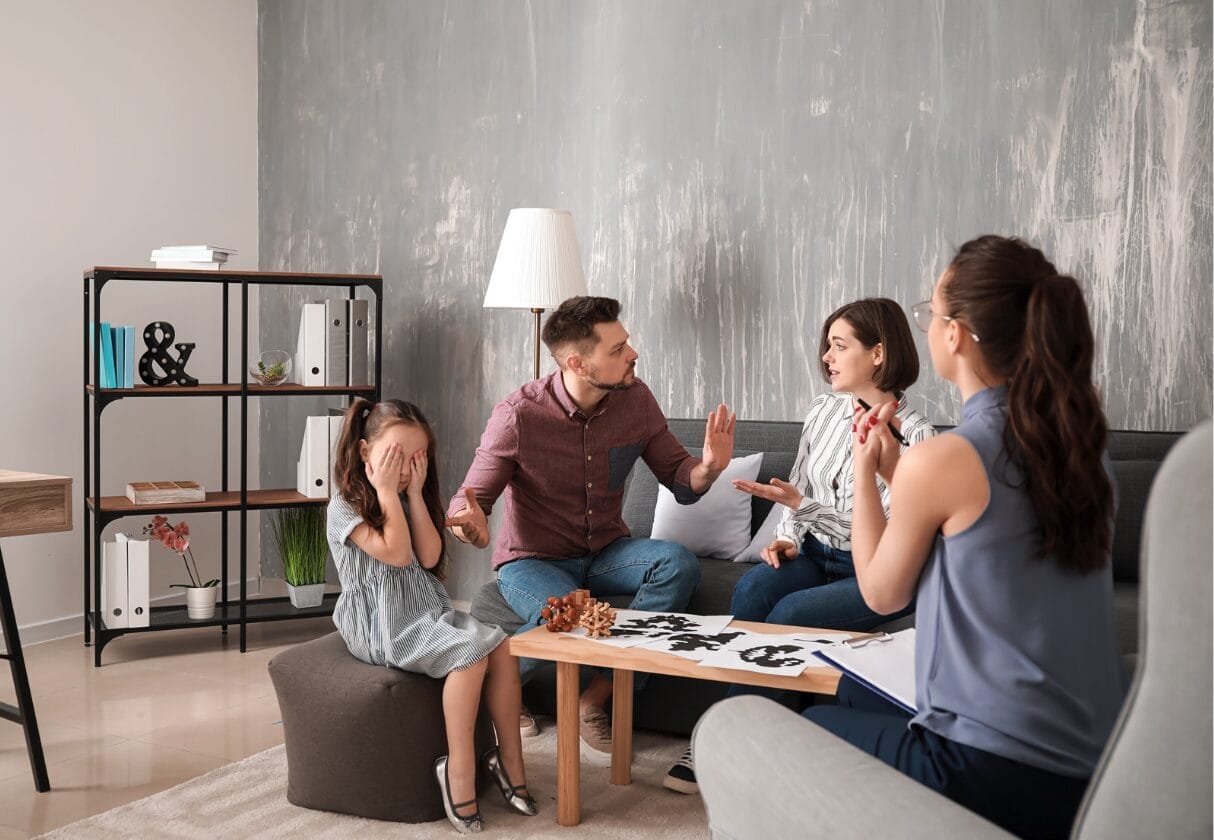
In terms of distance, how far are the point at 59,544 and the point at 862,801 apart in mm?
3743

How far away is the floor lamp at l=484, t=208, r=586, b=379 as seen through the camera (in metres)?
3.77

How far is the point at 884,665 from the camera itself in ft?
6.37

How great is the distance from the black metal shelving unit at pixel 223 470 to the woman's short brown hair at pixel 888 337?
6.20 ft

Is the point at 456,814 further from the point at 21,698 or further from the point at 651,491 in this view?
the point at 651,491

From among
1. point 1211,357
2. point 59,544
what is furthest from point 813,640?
point 59,544

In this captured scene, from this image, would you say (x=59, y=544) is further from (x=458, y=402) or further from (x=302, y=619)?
(x=458, y=402)

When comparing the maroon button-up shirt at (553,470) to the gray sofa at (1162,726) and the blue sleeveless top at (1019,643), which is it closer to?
the blue sleeveless top at (1019,643)

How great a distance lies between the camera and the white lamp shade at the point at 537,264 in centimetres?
377

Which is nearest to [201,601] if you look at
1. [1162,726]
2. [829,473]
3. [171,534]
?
[171,534]

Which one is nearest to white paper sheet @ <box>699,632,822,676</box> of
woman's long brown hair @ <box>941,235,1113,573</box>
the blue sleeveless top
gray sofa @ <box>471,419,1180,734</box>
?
gray sofa @ <box>471,419,1180,734</box>

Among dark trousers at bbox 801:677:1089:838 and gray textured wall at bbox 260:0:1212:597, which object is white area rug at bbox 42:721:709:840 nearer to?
dark trousers at bbox 801:677:1089:838

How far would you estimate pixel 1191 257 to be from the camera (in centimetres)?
320

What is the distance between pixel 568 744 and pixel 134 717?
150 cm

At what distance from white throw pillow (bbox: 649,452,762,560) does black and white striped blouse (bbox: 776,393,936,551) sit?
33 cm
